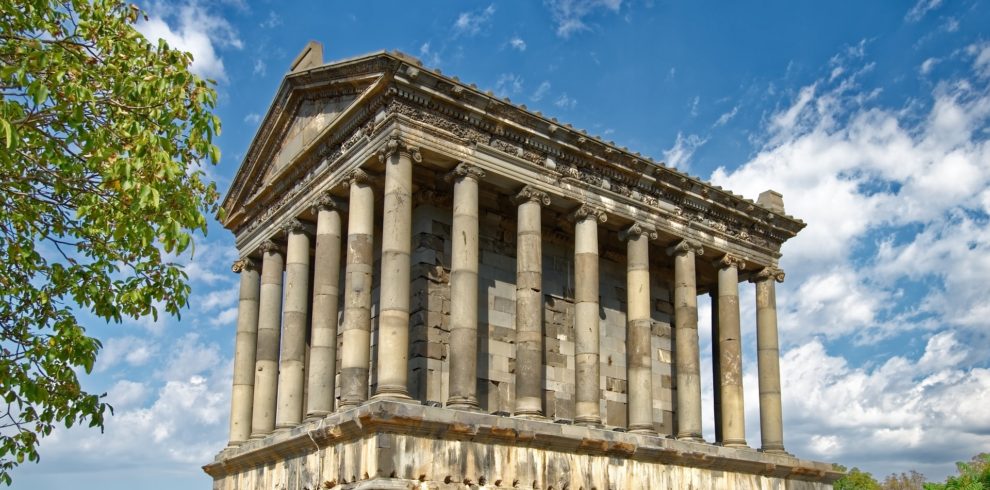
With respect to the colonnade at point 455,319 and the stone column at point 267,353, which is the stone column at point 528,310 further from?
the stone column at point 267,353

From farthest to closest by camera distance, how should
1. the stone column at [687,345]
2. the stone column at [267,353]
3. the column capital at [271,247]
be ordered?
the column capital at [271,247] → the stone column at [687,345] → the stone column at [267,353]

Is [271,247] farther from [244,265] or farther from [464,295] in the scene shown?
[464,295]

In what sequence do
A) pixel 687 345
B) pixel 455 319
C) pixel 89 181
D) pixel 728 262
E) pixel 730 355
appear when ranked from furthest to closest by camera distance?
pixel 728 262 < pixel 730 355 < pixel 687 345 < pixel 455 319 < pixel 89 181

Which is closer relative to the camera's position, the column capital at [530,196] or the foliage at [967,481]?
the column capital at [530,196]

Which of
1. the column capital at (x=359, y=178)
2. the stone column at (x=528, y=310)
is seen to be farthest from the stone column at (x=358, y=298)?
the stone column at (x=528, y=310)

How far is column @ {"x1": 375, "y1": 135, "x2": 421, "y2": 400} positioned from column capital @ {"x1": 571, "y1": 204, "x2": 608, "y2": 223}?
433 cm

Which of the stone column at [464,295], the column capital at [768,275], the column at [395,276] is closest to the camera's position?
the column at [395,276]

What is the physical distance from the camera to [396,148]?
19.0 meters

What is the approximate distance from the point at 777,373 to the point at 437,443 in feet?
37.7

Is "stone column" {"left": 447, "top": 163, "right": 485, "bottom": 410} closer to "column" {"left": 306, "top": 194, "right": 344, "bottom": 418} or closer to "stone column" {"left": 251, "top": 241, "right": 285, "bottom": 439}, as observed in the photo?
"column" {"left": 306, "top": 194, "right": 344, "bottom": 418}

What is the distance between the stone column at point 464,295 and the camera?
18.6 meters

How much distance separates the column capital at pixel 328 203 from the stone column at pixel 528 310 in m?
3.79

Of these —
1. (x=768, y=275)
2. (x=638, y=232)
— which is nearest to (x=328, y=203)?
(x=638, y=232)

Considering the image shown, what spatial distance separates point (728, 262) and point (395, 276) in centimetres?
1032
